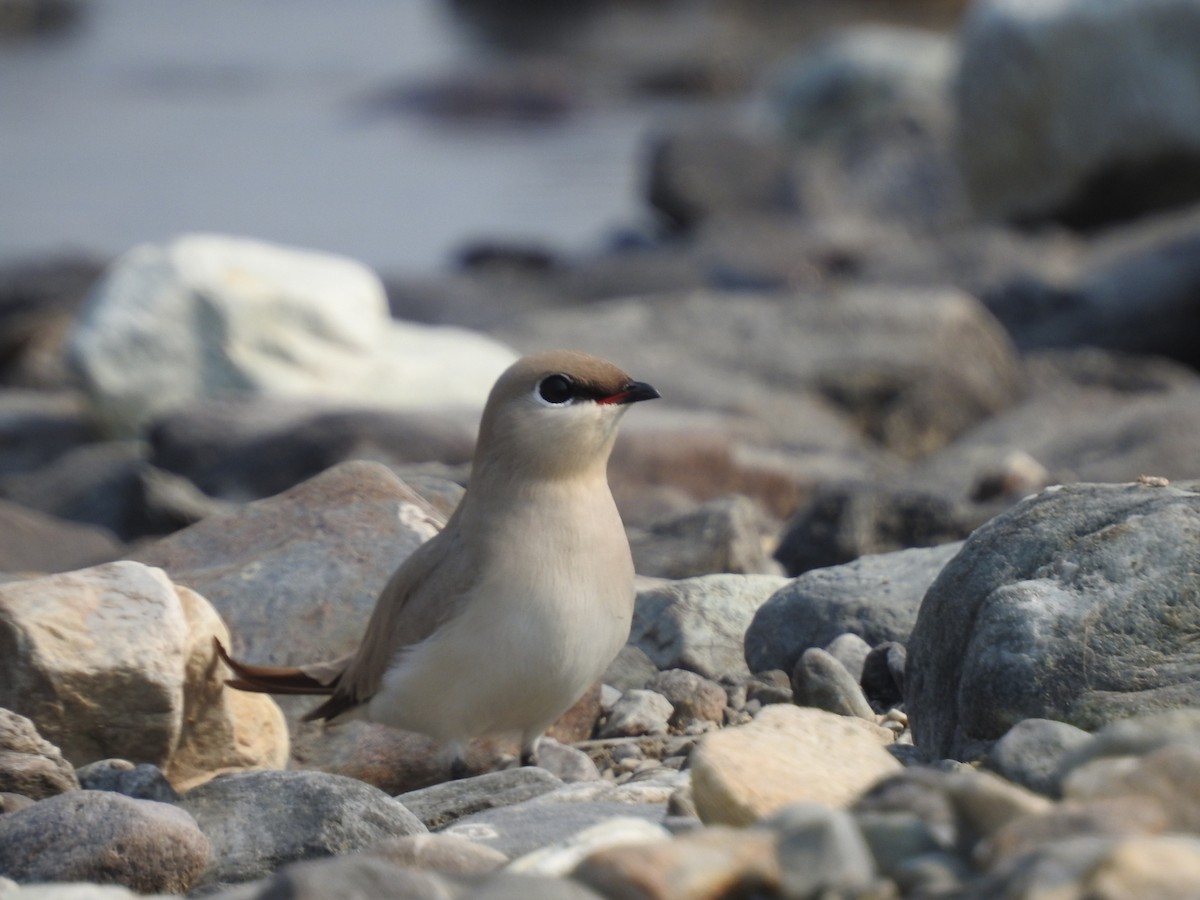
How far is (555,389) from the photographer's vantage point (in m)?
4.69

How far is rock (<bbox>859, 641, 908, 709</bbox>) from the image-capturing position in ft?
16.9

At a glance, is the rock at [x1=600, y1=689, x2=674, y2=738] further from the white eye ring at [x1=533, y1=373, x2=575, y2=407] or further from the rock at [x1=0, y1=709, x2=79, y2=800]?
the rock at [x1=0, y1=709, x2=79, y2=800]

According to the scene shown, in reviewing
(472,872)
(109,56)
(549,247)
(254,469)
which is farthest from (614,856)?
(109,56)

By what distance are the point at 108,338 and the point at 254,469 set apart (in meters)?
2.59

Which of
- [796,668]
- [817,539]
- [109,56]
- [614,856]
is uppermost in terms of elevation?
[614,856]

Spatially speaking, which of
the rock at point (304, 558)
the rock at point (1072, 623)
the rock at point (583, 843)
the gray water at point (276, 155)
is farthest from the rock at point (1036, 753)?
the gray water at point (276, 155)

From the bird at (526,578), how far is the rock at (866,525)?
2788mm

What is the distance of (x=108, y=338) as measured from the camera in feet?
40.0

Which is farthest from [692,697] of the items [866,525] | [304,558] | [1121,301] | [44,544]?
[1121,301]

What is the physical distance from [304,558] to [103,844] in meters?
1.95

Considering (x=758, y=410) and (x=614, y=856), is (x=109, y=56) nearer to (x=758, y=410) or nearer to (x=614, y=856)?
(x=758, y=410)

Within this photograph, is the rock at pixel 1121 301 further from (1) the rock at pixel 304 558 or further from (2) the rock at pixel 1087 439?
(1) the rock at pixel 304 558

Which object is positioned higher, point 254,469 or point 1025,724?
point 1025,724

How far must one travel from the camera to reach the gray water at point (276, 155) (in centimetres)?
2392
